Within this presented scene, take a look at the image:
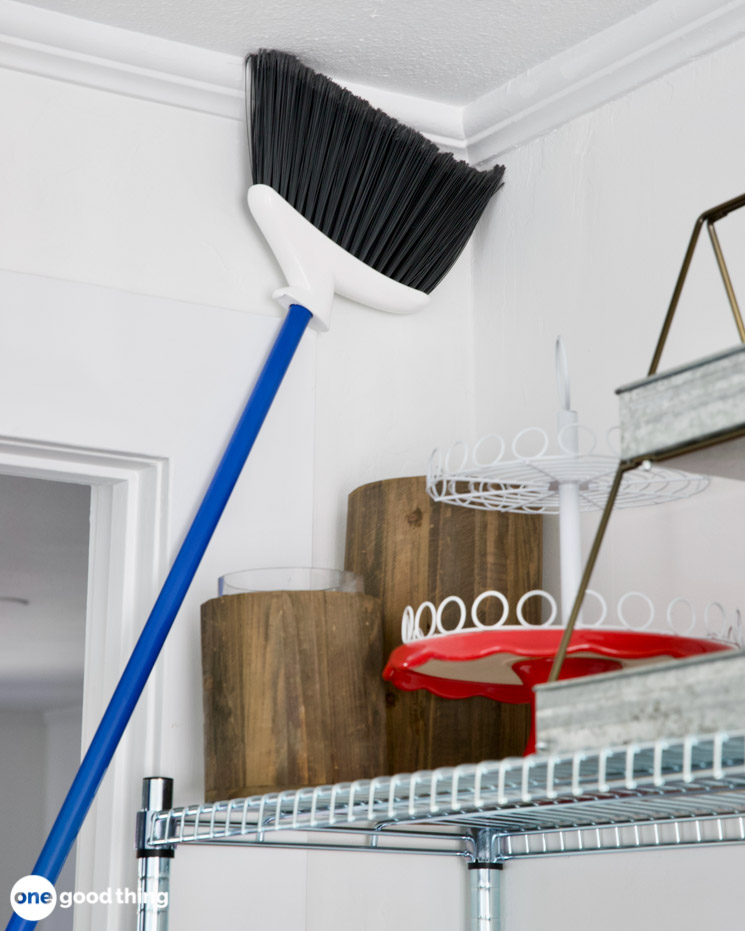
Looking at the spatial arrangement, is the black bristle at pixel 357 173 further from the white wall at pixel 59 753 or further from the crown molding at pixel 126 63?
the white wall at pixel 59 753

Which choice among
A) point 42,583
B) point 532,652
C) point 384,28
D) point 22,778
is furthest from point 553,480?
point 22,778

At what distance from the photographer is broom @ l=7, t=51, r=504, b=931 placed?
3.84 ft

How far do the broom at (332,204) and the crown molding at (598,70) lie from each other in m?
0.06

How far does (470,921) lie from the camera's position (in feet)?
3.67

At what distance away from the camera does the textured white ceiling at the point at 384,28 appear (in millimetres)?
1132

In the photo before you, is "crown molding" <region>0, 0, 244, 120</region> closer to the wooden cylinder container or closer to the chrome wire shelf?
the wooden cylinder container

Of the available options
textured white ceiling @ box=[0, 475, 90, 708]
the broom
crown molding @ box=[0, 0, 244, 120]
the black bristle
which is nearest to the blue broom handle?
the broom

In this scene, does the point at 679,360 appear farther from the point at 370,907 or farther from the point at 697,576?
the point at 370,907

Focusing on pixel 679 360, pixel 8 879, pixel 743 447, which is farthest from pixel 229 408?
pixel 8 879

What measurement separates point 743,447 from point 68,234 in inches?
28.9

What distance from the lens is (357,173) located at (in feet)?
3.97

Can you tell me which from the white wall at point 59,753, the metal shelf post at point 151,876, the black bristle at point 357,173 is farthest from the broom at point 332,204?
the white wall at point 59,753

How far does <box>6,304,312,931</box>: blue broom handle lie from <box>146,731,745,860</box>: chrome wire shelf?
0.20 feet

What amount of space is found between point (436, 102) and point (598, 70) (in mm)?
186
